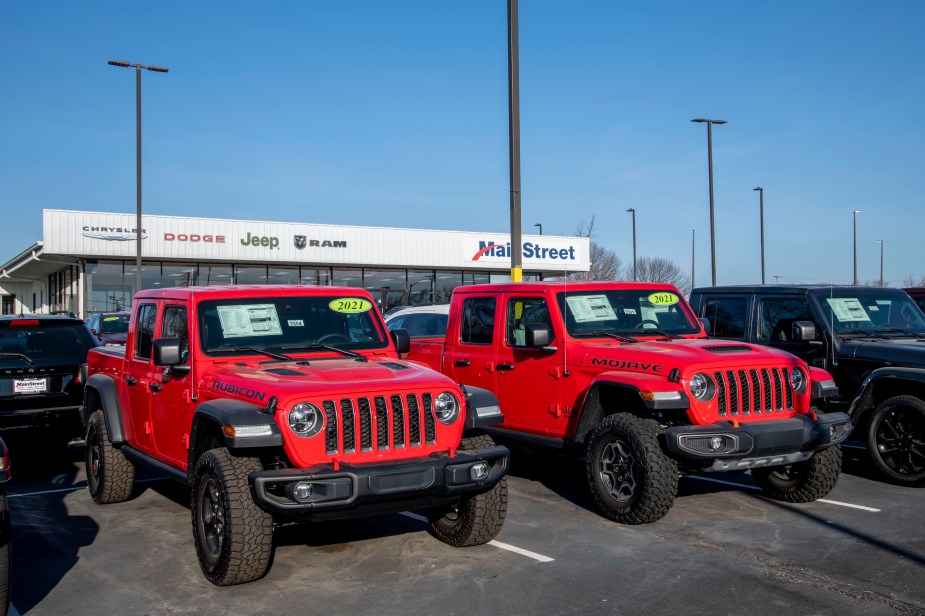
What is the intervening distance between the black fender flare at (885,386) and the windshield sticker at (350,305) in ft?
16.4

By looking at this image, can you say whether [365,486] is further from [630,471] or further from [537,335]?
[537,335]

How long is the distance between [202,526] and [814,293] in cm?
696

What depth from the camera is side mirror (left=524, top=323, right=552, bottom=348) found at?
781 centimetres

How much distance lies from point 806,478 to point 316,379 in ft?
14.7

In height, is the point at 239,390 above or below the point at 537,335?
below

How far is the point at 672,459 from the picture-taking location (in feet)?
22.1

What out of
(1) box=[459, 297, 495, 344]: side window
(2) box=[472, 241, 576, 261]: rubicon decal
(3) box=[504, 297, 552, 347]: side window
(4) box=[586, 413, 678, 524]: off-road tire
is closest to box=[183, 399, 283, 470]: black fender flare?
(4) box=[586, 413, 678, 524]: off-road tire

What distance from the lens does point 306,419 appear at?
17.4 ft

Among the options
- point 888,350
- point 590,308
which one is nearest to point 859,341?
point 888,350

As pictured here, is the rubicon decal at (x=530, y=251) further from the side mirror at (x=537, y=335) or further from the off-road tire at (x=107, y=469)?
the off-road tire at (x=107, y=469)

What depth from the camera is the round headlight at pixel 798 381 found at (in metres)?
7.24

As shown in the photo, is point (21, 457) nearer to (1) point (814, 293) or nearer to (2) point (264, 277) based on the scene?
(1) point (814, 293)

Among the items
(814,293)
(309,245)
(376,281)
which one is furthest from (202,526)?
(376,281)

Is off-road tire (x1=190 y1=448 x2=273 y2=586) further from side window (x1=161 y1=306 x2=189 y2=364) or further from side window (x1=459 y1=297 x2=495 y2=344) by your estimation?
side window (x1=459 y1=297 x2=495 y2=344)
